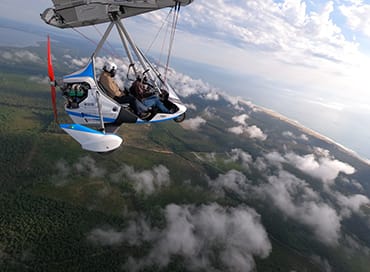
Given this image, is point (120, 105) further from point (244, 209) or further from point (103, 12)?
point (244, 209)

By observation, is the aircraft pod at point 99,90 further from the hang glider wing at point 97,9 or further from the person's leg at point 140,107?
the person's leg at point 140,107

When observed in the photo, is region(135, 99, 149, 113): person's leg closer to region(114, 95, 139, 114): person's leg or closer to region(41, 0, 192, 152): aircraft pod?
region(114, 95, 139, 114): person's leg

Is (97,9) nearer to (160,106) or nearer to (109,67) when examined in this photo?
(109,67)

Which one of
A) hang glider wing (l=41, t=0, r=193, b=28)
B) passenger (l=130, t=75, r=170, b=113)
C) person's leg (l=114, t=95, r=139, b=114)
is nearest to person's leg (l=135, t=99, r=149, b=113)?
person's leg (l=114, t=95, r=139, b=114)

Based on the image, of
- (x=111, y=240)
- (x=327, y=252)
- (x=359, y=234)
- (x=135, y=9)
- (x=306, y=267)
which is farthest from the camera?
(x=359, y=234)

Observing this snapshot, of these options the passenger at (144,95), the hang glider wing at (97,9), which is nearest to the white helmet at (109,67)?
the passenger at (144,95)

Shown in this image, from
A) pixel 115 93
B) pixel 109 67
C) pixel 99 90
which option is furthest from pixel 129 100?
pixel 109 67

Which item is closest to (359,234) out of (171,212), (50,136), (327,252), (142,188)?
(327,252)

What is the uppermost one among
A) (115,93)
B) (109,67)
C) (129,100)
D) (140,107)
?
(109,67)
